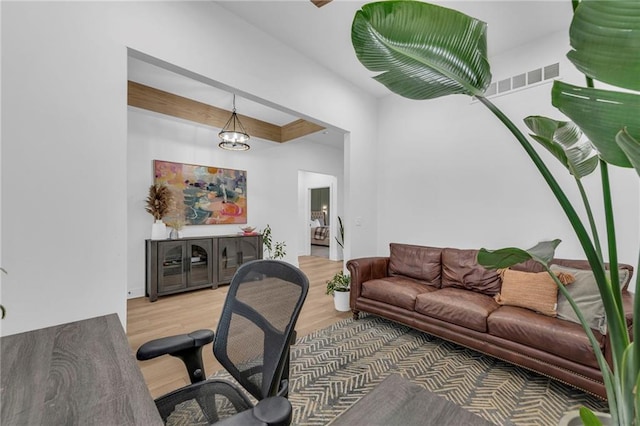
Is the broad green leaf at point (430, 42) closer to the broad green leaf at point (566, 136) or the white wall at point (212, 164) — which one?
the broad green leaf at point (566, 136)

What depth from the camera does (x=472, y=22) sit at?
0.74m

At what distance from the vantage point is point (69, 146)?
165 cm

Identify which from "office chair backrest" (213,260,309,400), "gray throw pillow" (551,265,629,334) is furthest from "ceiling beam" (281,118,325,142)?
"office chair backrest" (213,260,309,400)

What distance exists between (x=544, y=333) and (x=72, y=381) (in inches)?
104

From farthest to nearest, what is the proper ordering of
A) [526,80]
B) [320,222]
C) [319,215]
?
[319,215], [320,222], [526,80]

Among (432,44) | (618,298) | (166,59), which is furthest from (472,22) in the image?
(166,59)

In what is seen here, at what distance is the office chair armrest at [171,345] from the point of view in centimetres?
113

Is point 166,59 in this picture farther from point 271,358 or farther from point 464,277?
point 464,277

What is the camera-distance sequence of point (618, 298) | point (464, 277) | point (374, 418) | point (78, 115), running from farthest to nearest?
point (464, 277), point (78, 115), point (374, 418), point (618, 298)

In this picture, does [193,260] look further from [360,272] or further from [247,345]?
[247,345]

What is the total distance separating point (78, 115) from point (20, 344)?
132 centimetres

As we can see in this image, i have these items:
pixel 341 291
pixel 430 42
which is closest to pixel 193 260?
pixel 341 291

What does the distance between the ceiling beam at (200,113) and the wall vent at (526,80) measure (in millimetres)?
2548

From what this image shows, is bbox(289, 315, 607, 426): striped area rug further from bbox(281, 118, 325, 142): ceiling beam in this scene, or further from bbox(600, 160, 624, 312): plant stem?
bbox(281, 118, 325, 142): ceiling beam
